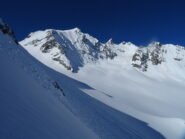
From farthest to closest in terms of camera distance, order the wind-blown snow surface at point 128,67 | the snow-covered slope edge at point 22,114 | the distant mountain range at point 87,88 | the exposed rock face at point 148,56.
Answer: the exposed rock face at point 148,56, the wind-blown snow surface at point 128,67, the distant mountain range at point 87,88, the snow-covered slope edge at point 22,114

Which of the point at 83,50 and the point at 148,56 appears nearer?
the point at 83,50

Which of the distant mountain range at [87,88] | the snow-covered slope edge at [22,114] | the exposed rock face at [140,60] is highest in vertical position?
the exposed rock face at [140,60]

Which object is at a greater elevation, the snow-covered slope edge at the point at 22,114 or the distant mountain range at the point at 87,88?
the distant mountain range at the point at 87,88

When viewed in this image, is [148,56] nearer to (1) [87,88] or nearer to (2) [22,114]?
(1) [87,88]

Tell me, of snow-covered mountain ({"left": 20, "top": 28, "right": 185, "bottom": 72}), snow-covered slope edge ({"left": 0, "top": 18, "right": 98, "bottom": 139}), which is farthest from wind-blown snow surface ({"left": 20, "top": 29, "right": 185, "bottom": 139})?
snow-covered slope edge ({"left": 0, "top": 18, "right": 98, "bottom": 139})

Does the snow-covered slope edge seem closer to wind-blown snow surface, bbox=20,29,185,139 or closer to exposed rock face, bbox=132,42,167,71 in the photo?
wind-blown snow surface, bbox=20,29,185,139

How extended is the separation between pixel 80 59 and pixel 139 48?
53.8 metres

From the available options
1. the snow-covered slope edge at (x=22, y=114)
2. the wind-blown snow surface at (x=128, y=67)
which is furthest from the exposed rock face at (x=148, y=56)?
the snow-covered slope edge at (x=22, y=114)

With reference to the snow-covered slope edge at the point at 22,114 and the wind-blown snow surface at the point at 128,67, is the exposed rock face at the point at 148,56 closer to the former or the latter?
the wind-blown snow surface at the point at 128,67

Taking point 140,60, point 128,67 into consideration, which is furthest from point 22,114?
point 140,60

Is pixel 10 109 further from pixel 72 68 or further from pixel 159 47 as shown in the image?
pixel 159 47

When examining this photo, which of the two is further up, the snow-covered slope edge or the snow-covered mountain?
the snow-covered mountain

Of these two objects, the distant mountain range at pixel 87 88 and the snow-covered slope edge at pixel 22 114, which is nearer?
the snow-covered slope edge at pixel 22 114

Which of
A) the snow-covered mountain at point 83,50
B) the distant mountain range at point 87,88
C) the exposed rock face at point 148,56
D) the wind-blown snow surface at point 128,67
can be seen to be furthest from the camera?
the exposed rock face at point 148,56
